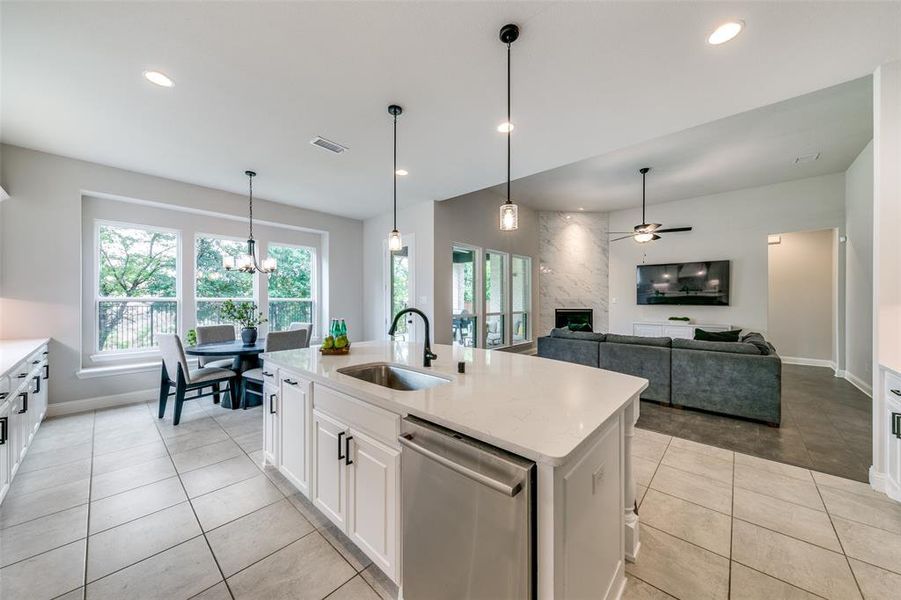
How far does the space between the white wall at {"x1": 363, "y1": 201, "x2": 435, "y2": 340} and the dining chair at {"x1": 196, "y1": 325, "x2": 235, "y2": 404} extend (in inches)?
89.5

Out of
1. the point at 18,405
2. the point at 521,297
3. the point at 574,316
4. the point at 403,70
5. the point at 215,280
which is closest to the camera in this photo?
the point at 403,70

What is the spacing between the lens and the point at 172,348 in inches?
133

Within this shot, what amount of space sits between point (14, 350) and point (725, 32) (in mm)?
5476

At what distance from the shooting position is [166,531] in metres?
1.87

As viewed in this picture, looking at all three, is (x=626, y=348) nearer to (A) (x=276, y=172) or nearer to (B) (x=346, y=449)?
(B) (x=346, y=449)

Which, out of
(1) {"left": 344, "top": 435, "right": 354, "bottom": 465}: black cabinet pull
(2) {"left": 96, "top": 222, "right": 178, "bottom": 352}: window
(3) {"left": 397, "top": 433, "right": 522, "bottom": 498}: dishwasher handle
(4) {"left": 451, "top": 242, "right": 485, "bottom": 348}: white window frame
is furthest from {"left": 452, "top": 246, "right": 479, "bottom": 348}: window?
(3) {"left": 397, "top": 433, "right": 522, "bottom": 498}: dishwasher handle

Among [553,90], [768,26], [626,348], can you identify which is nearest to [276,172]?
[553,90]

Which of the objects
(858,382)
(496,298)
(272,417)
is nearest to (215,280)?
(272,417)

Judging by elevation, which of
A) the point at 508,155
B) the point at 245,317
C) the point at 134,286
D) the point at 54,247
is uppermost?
the point at 508,155

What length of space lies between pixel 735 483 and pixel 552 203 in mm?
5553

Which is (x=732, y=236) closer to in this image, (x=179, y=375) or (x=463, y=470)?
(x=463, y=470)

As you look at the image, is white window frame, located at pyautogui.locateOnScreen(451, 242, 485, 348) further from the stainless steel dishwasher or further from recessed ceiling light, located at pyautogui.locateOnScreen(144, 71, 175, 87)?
the stainless steel dishwasher

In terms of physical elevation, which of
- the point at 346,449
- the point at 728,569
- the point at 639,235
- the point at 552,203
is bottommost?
the point at 728,569

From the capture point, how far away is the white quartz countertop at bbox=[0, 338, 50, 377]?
2100 mm
